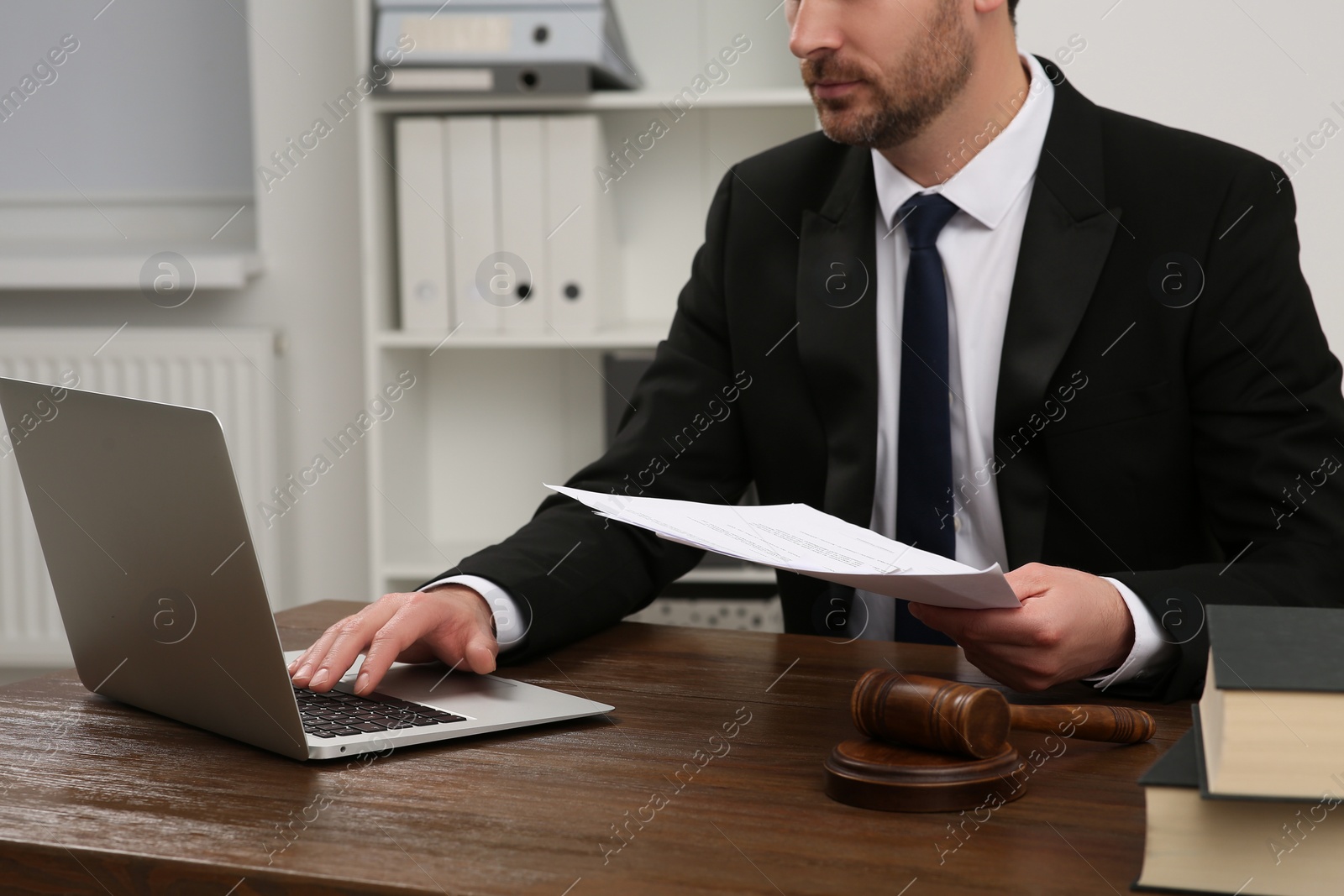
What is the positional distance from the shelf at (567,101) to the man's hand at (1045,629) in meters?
1.54

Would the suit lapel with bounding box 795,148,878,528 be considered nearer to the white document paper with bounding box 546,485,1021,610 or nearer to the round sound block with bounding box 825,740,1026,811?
the white document paper with bounding box 546,485,1021,610

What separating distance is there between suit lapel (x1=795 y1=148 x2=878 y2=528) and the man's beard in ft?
0.27

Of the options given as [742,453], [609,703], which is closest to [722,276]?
[742,453]

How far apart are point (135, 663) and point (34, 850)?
22cm

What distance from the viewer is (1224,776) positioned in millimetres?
524

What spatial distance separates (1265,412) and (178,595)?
95 centimetres

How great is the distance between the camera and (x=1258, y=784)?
1.71 ft

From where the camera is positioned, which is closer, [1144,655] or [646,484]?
[1144,655]

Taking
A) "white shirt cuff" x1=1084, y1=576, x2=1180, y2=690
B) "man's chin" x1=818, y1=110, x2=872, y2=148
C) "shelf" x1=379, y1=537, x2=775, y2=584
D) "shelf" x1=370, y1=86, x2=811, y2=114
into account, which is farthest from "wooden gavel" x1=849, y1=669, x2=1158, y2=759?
"shelf" x1=370, y1=86, x2=811, y2=114

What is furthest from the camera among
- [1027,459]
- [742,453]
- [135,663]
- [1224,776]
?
[742,453]

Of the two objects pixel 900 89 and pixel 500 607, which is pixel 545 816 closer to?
pixel 500 607

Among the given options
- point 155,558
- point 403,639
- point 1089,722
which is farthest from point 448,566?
point 1089,722

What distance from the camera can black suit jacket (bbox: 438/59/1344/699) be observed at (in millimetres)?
1119

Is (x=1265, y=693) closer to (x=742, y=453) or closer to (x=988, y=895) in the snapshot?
(x=988, y=895)
